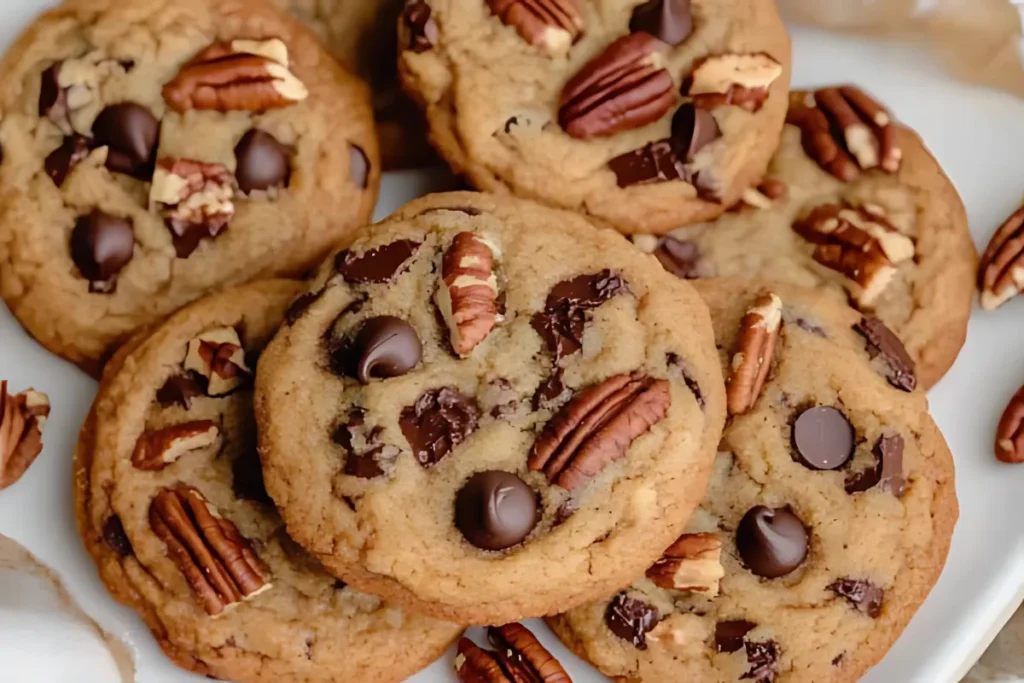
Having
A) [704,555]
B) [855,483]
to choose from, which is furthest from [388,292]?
[855,483]

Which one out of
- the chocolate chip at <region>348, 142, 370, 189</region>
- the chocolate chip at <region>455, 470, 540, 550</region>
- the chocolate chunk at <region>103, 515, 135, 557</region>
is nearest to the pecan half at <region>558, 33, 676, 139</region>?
the chocolate chip at <region>348, 142, 370, 189</region>

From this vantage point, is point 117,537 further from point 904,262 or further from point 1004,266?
point 1004,266

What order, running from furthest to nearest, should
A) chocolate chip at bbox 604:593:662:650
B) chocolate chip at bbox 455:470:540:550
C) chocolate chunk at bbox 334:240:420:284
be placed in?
chocolate chip at bbox 604:593:662:650 < chocolate chunk at bbox 334:240:420:284 < chocolate chip at bbox 455:470:540:550

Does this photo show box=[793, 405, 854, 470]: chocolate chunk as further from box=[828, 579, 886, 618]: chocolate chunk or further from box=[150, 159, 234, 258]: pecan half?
box=[150, 159, 234, 258]: pecan half

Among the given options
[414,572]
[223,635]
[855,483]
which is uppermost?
[855,483]

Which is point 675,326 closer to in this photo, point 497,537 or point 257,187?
point 497,537

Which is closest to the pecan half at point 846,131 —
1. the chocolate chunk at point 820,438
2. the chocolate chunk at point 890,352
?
the chocolate chunk at point 890,352

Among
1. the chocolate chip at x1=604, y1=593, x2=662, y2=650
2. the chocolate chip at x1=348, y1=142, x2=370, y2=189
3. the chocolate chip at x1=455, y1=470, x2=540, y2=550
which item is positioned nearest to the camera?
the chocolate chip at x1=455, y1=470, x2=540, y2=550

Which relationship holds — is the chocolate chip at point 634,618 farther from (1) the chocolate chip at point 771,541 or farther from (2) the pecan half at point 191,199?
(2) the pecan half at point 191,199
